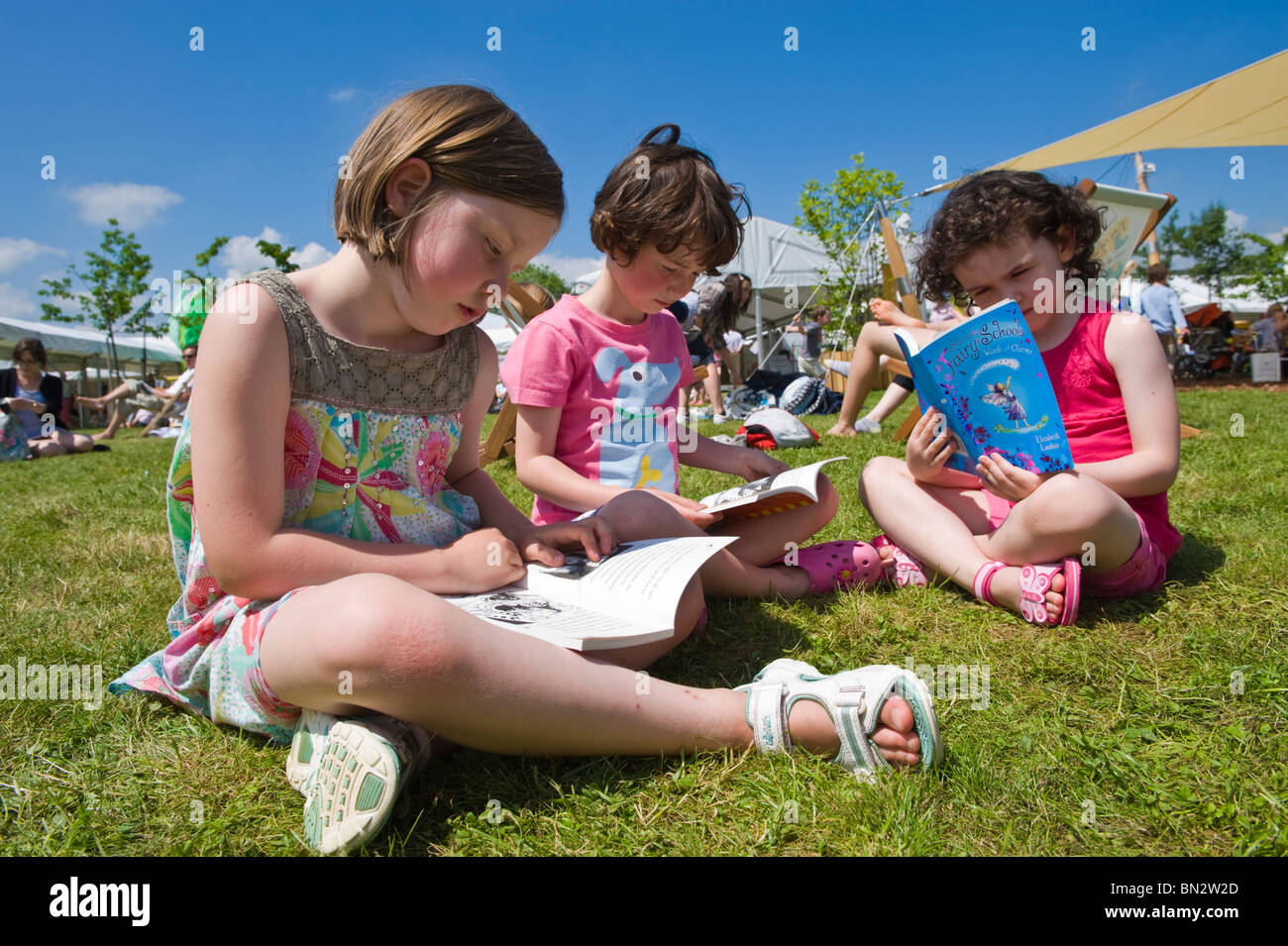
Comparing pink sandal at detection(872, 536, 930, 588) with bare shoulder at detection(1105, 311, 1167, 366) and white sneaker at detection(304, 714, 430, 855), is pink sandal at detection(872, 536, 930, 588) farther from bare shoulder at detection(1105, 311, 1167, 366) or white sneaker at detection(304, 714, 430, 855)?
white sneaker at detection(304, 714, 430, 855)

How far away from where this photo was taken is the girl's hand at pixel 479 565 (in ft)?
4.76

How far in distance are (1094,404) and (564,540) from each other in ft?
4.82

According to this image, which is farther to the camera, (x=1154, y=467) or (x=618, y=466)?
(x=618, y=466)

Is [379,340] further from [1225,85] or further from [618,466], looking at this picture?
[1225,85]

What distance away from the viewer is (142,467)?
21.6 feet

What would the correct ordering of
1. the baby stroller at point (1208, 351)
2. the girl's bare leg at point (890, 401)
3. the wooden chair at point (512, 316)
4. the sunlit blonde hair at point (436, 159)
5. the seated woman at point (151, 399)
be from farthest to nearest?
the baby stroller at point (1208, 351) → the seated woman at point (151, 399) → the girl's bare leg at point (890, 401) → the wooden chair at point (512, 316) → the sunlit blonde hair at point (436, 159)

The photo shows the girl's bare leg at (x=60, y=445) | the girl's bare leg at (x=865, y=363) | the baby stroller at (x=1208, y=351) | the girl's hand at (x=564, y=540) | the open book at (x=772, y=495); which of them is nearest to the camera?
the girl's hand at (x=564, y=540)

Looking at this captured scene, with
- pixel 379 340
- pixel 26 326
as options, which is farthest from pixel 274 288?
pixel 26 326

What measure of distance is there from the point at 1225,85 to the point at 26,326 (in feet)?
80.5

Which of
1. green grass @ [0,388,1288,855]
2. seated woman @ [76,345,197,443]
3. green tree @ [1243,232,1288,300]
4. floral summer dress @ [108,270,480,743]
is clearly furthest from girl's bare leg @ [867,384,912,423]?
green tree @ [1243,232,1288,300]

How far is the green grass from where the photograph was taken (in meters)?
1.14

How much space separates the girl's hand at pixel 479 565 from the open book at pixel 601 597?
18 millimetres

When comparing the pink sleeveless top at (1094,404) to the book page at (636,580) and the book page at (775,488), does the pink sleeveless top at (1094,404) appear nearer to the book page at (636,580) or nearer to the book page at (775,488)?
the book page at (775,488)

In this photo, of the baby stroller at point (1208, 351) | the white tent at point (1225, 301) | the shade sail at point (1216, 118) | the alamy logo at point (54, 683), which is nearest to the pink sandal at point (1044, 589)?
the alamy logo at point (54, 683)
